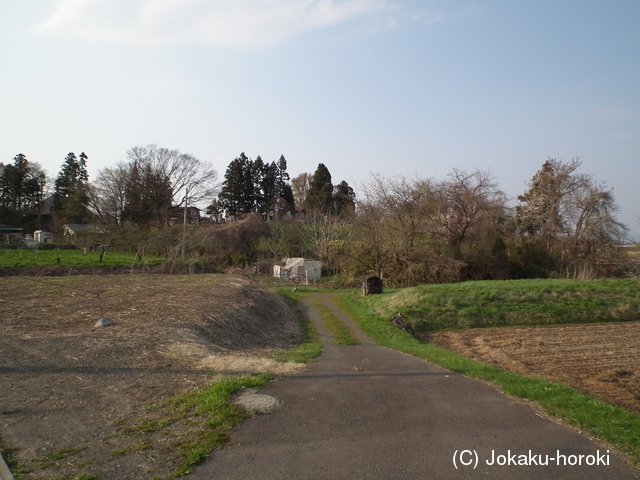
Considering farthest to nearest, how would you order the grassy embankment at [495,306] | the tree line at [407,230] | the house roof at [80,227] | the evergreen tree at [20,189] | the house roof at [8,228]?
1. the evergreen tree at [20,189]
2. the house roof at [8,228]
3. the house roof at [80,227]
4. the tree line at [407,230]
5. the grassy embankment at [495,306]

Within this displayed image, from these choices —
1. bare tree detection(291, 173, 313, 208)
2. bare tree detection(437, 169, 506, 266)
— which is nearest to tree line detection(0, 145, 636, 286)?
bare tree detection(437, 169, 506, 266)

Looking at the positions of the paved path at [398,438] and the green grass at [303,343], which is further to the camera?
the green grass at [303,343]

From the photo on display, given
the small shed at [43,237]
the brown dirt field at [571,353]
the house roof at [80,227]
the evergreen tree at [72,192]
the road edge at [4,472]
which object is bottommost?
the brown dirt field at [571,353]

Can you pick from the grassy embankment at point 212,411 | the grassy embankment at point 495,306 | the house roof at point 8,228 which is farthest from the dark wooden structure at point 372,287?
the house roof at point 8,228

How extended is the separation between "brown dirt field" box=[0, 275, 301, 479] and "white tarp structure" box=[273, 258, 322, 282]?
2220 cm

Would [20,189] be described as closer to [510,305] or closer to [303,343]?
[303,343]

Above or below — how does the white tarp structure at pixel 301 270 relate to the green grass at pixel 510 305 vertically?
above

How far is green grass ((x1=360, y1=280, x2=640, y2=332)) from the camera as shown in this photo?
1888 cm

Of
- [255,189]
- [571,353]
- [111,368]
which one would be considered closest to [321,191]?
[255,189]

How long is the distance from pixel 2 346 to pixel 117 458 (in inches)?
217

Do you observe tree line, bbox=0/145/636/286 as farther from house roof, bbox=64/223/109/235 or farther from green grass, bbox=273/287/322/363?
green grass, bbox=273/287/322/363

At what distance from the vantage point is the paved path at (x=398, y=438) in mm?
4156

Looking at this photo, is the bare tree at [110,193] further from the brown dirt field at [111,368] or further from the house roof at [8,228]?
the brown dirt field at [111,368]

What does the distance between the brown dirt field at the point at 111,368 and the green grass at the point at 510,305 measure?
639cm
